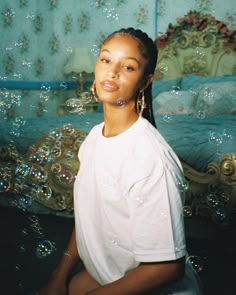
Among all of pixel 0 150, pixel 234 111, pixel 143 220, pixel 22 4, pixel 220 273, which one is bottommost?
pixel 220 273

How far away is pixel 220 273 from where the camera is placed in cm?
192

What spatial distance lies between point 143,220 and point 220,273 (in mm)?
1351

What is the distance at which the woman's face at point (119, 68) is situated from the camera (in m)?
0.83

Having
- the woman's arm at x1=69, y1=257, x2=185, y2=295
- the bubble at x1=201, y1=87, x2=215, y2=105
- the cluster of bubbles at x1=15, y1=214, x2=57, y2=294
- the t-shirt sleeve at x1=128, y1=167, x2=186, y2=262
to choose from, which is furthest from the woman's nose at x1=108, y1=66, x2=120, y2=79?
the bubble at x1=201, y1=87, x2=215, y2=105

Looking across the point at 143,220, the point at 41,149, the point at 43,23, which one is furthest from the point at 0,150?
the point at 43,23

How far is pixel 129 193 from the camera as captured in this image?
79 cm

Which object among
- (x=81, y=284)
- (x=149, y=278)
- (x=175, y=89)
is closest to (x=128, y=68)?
(x=149, y=278)

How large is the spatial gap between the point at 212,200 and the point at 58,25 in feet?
10.6

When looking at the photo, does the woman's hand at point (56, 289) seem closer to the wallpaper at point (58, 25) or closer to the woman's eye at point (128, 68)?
the woman's eye at point (128, 68)

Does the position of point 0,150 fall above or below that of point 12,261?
above

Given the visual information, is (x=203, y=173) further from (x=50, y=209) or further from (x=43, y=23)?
(x=43, y=23)

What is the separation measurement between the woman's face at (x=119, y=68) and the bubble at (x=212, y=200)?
115cm

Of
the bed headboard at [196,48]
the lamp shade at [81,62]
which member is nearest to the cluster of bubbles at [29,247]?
the lamp shade at [81,62]

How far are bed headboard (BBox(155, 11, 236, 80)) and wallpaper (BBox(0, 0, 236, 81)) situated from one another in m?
0.14
